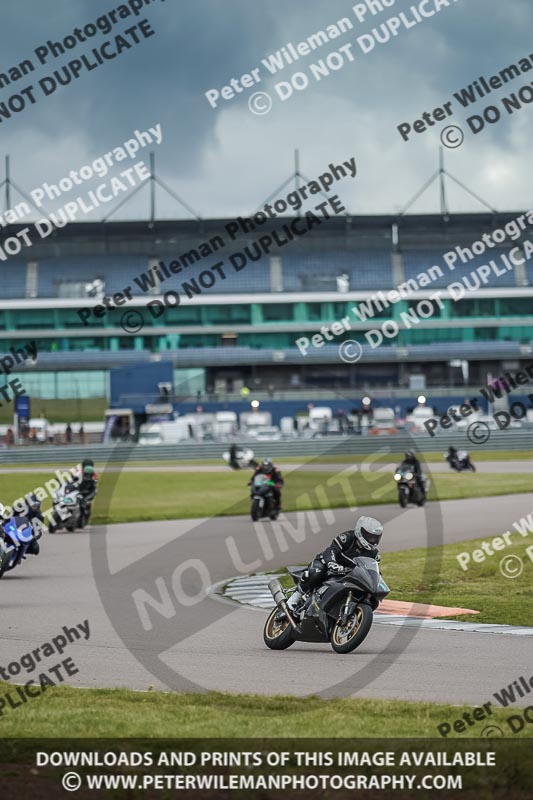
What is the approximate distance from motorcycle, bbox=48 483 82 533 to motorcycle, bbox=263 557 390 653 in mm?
15250

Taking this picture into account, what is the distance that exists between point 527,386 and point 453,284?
12253mm

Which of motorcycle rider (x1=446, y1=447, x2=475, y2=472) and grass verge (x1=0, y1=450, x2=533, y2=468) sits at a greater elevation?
motorcycle rider (x1=446, y1=447, x2=475, y2=472)

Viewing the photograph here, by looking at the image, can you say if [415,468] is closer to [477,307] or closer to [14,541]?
[14,541]

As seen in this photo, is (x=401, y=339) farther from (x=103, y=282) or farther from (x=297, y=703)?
(x=297, y=703)

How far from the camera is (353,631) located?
1112cm

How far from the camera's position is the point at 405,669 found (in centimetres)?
1038

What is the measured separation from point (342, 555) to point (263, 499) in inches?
674

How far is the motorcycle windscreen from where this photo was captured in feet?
→ 35.9

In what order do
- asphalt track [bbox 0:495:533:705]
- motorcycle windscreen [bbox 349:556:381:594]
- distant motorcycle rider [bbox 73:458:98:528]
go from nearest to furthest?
asphalt track [bbox 0:495:533:705], motorcycle windscreen [bbox 349:556:381:594], distant motorcycle rider [bbox 73:458:98:528]

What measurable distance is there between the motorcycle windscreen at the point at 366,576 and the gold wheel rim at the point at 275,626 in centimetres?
93

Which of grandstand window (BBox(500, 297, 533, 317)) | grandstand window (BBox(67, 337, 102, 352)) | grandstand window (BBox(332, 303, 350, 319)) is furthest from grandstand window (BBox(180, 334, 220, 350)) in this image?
grandstand window (BBox(500, 297, 533, 317))

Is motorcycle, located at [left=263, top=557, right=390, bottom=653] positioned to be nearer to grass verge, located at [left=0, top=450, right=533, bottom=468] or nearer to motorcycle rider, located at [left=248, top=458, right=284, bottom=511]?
motorcycle rider, located at [left=248, top=458, right=284, bottom=511]

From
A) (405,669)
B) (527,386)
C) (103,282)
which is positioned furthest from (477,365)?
(405,669)

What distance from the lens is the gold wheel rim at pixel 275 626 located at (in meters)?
11.6
